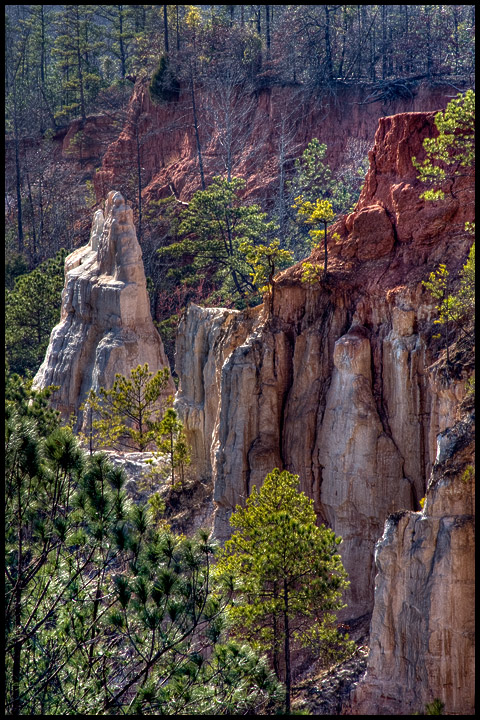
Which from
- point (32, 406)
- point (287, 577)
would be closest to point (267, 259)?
point (32, 406)

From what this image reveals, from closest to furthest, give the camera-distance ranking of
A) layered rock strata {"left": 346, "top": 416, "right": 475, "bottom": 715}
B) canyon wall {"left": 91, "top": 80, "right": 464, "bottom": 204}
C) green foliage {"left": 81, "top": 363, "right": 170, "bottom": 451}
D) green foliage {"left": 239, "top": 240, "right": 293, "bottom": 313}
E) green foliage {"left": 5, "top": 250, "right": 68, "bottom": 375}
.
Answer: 1. layered rock strata {"left": 346, "top": 416, "right": 475, "bottom": 715}
2. green foliage {"left": 239, "top": 240, "right": 293, "bottom": 313}
3. green foliage {"left": 81, "top": 363, "right": 170, "bottom": 451}
4. green foliage {"left": 5, "top": 250, "right": 68, "bottom": 375}
5. canyon wall {"left": 91, "top": 80, "right": 464, "bottom": 204}

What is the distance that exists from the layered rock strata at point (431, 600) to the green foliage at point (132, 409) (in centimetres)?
1432

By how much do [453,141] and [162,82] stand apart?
4707cm

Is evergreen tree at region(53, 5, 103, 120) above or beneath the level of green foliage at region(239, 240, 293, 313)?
above

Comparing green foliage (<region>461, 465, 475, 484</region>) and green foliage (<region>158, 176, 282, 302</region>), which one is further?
green foliage (<region>158, 176, 282, 302</region>)

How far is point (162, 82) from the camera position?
63.9m

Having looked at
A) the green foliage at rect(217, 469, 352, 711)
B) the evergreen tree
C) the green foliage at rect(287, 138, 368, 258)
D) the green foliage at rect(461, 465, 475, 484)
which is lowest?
the green foliage at rect(217, 469, 352, 711)

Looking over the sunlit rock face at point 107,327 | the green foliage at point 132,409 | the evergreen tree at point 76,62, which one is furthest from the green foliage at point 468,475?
the evergreen tree at point 76,62

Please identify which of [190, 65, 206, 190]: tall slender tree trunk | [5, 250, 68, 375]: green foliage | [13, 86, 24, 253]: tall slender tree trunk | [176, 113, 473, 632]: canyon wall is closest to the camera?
[176, 113, 473, 632]: canyon wall

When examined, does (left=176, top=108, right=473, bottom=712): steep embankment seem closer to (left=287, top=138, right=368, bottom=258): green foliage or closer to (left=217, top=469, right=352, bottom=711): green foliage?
(left=217, top=469, right=352, bottom=711): green foliage

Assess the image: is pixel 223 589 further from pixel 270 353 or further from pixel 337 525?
pixel 270 353

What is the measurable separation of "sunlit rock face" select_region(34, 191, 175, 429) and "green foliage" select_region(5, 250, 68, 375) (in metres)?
6.34

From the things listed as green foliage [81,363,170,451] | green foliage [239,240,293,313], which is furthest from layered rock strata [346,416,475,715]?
green foliage [81,363,170,451]

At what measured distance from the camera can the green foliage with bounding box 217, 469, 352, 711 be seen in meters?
19.6
